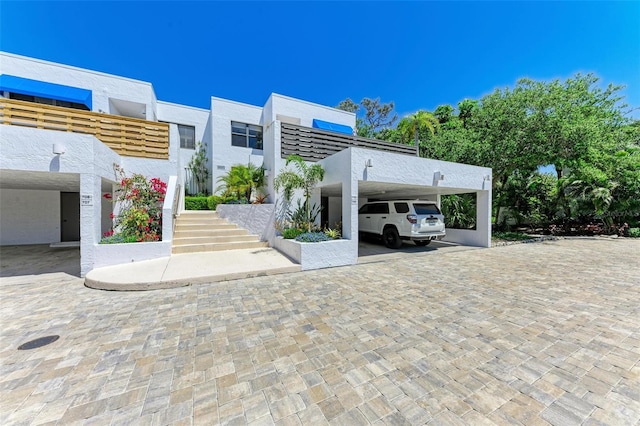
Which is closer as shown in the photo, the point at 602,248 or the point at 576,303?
the point at 576,303

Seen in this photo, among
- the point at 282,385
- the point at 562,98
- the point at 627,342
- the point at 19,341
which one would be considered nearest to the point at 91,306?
the point at 19,341

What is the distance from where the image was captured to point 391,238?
10391 millimetres

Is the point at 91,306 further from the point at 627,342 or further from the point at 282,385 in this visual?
the point at 627,342

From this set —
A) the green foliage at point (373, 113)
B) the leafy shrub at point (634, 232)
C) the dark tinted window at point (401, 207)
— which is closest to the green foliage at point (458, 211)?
the dark tinted window at point (401, 207)

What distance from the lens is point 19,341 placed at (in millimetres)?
3176

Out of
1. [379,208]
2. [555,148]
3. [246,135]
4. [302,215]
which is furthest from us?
[246,135]

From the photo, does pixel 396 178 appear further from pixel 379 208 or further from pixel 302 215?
pixel 302 215

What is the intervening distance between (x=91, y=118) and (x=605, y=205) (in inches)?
953

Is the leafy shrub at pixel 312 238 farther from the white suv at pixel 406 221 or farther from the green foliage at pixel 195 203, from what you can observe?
the green foliage at pixel 195 203

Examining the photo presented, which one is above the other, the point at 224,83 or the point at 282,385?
the point at 224,83

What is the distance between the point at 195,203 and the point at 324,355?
11891 millimetres

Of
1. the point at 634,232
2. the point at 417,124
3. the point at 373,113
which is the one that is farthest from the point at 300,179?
the point at 373,113

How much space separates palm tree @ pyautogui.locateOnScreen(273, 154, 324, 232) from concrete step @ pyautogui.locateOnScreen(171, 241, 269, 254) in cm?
214

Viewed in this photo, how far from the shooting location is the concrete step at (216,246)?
7995 mm
